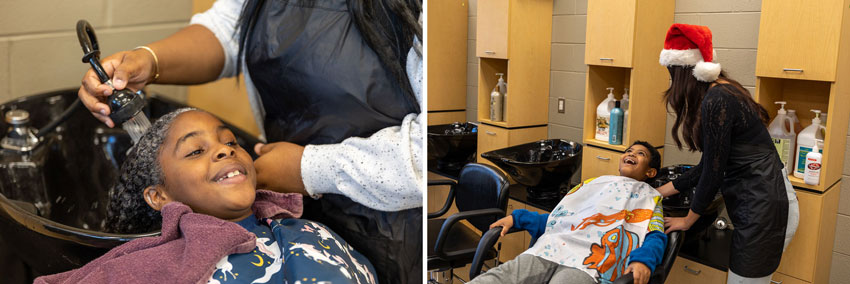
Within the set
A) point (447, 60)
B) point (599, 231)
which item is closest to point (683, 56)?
point (599, 231)

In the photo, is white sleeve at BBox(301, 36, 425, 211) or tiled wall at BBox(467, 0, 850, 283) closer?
white sleeve at BBox(301, 36, 425, 211)

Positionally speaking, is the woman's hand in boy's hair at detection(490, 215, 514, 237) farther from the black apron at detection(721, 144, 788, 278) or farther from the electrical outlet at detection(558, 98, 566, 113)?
the black apron at detection(721, 144, 788, 278)

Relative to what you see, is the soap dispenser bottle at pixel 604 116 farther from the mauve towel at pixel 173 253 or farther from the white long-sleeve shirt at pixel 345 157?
the mauve towel at pixel 173 253

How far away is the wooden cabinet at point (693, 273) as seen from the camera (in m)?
1.67

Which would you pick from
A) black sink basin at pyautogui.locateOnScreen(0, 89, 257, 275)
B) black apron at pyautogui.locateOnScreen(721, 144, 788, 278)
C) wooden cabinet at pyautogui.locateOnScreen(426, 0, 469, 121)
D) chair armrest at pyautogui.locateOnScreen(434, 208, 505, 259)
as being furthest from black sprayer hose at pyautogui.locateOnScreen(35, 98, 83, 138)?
black apron at pyautogui.locateOnScreen(721, 144, 788, 278)

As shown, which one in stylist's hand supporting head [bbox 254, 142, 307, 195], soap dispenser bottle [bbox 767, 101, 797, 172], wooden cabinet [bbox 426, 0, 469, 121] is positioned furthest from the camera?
soap dispenser bottle [bbox 767, 101, 797, 172]

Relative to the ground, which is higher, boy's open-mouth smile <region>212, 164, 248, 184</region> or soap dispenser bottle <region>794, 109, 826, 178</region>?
boy's open-mouth smile <region>212, 164, 248, 184</region>

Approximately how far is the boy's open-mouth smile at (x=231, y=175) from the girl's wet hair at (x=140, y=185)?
62 mm

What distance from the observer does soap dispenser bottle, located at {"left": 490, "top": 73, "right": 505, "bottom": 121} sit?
4.78 ft

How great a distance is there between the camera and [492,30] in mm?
1420

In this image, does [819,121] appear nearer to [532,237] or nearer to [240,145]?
[532,237]

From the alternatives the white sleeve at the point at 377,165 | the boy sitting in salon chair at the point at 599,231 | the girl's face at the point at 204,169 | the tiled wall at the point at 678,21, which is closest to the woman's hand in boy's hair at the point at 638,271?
the boy sitting in salon chair at the point at 599,231

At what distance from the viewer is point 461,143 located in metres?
1.50

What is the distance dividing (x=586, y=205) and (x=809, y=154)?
669 millimetres
